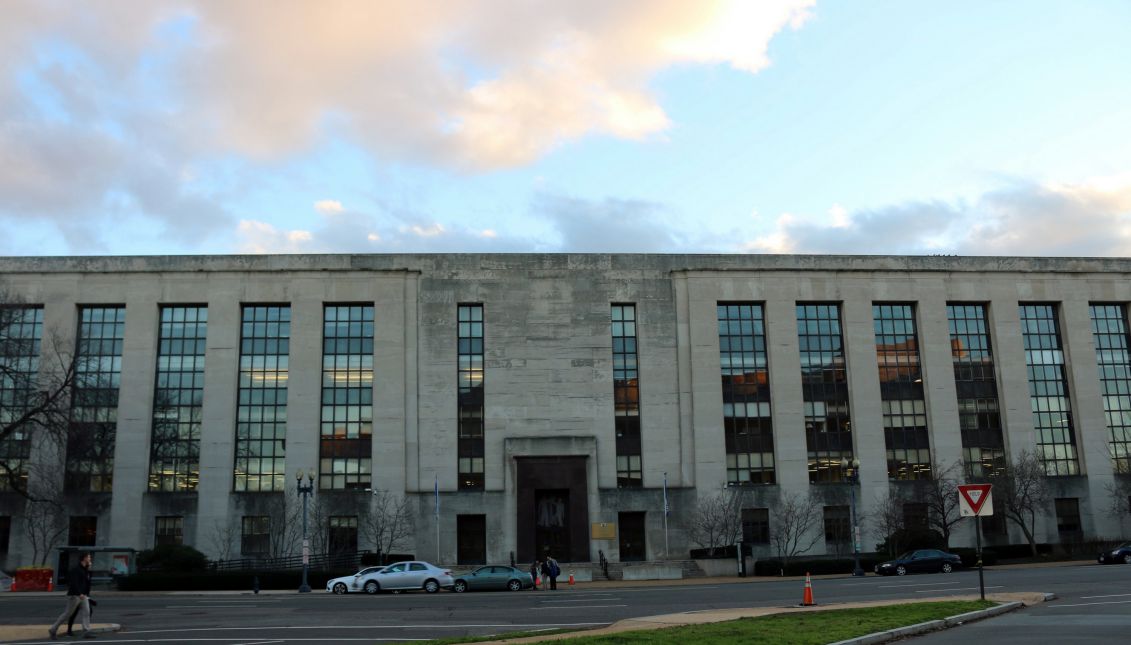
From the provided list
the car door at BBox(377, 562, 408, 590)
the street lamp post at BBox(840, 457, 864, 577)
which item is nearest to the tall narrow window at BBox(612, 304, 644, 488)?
the street lamp post at BBox(840, 457, 864, 577)

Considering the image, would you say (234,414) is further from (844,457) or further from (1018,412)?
(1018,412)

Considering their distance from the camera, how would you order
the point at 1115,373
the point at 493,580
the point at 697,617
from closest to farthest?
the point at 697,617 < the point at 493,580 < the point at 1115,373

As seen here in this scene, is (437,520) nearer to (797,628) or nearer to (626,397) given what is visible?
(626,397)

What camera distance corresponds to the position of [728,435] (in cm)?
6581

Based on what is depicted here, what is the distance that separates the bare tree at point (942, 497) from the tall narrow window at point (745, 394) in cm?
1053

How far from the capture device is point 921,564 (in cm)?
4953

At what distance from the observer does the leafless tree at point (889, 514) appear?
62312 mm

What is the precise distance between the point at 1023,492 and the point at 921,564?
17.2 meters

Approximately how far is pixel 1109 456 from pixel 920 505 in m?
15.1

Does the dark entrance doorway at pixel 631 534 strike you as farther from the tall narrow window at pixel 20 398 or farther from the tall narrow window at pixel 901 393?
the tall narrow window at pixel 20 398

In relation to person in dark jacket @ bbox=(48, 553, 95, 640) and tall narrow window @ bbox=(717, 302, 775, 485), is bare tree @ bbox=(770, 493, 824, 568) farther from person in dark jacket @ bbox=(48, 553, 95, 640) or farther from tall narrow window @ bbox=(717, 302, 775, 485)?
person in dark jacket @ bbox=(48, 553, 95, 640)

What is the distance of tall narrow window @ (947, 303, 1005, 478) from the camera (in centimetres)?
6694

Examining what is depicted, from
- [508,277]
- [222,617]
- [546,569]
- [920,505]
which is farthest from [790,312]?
[222,617]

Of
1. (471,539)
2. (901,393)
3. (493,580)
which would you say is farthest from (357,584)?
(901,393)
